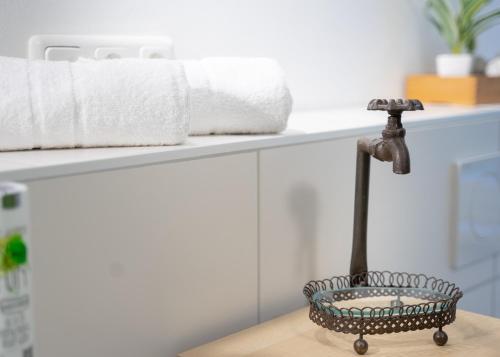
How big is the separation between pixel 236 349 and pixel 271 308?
0.52 ft

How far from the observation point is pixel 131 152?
39.4 inches

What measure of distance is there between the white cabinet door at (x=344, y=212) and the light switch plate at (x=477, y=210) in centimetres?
2

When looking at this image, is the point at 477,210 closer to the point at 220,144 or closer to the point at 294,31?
the point at 294,31

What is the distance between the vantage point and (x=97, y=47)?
4.12 ft

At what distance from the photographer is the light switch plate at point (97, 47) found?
1.19 m

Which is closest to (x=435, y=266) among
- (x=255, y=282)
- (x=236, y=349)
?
(x=255, y=282)

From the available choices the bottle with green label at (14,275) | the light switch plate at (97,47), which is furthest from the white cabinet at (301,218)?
the bottle with green label at (14,275)

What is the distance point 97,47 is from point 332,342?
23.3 inches

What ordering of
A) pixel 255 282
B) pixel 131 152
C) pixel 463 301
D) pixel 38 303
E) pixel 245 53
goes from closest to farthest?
pixel 38 303
pixel 131 152
pixel 255 282
pixel 245 53
pixel 463 301

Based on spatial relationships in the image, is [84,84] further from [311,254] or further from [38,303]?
[311,254]

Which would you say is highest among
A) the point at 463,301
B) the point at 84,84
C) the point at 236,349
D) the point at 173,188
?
the point at 84,84

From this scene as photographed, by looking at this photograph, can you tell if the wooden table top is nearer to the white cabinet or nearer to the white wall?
the white cabinet

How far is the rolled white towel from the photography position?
1.18 metres

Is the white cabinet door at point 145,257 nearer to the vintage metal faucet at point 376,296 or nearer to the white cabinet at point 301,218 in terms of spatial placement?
the white cabinet at point 301,218
